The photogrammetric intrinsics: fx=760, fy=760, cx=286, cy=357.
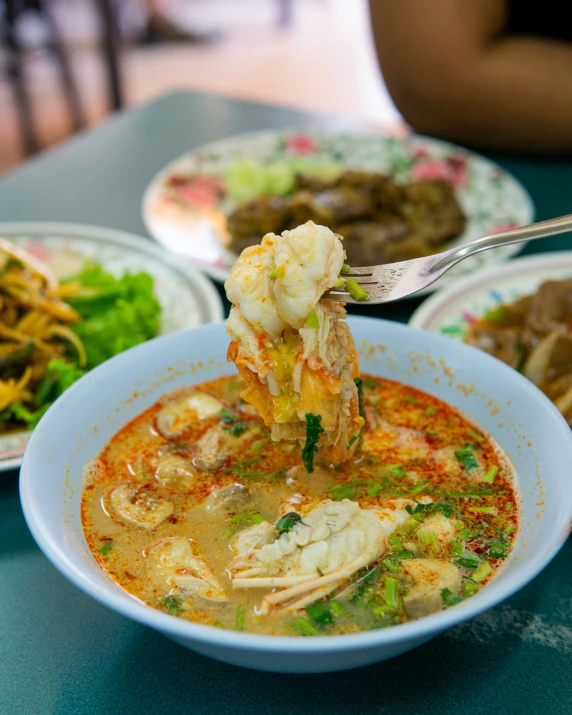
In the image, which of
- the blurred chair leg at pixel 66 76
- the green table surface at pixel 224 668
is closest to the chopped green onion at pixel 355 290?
the green table surface at pixel 224 668

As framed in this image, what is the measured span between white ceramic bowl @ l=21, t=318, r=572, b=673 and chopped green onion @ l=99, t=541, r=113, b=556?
1.9 inches

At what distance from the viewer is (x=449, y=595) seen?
1.35 metres

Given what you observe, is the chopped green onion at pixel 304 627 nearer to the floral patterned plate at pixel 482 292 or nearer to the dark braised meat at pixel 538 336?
the dark braised meat at pixel 538 336

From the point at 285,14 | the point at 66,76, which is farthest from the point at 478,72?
the point at 285,14

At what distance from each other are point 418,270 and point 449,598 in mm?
654

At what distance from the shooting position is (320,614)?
134 cm

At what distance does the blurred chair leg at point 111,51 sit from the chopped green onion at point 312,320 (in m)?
6.70

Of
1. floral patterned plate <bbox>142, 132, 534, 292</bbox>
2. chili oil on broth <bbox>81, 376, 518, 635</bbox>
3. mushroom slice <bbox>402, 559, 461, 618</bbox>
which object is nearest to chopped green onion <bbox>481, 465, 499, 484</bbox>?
chili oil on broth <bbox>81, 376, 518, 635</bbox>

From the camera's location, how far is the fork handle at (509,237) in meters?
1.51

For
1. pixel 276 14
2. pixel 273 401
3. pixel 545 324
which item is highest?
pixel 273 401

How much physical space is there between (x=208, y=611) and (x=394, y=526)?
0.41 metres

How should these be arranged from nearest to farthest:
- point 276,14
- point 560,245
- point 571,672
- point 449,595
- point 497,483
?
point 449,595, point 571,672, point 497,483, point 560,245, point 276,14

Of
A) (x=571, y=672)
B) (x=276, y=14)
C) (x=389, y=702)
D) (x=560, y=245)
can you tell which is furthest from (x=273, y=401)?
(x=276, y=14)

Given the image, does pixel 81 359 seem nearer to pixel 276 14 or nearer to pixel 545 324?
pixel 545 324
